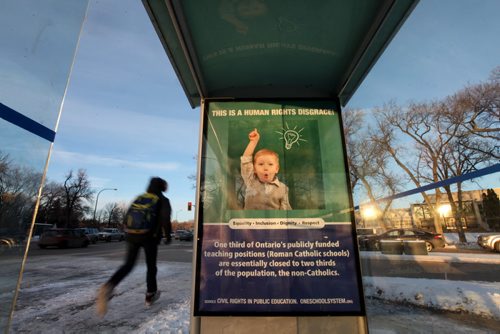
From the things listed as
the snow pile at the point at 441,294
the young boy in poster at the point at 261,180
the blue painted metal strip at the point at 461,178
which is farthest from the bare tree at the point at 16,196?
the snow pile at the point at 441,294

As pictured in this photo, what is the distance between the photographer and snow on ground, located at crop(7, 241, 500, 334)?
154 inches

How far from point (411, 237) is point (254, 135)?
7.79 meters

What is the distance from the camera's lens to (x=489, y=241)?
8.43m

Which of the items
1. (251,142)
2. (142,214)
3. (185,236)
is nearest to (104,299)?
(142,214)

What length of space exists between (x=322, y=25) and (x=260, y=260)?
233 centimetres

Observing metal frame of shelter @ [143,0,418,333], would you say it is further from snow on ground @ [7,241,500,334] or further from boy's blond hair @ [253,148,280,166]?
snow on ground @ [7,241,500,334]

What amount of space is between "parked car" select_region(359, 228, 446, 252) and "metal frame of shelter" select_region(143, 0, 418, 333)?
484 cm

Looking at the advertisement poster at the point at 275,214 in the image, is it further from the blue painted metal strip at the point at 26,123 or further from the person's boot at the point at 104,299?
the blue painted metal strip at the point at 26,123

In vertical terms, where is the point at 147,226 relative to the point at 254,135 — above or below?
below

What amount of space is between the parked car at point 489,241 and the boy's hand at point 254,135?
25.5ft

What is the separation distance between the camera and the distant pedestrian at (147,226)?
2.84m

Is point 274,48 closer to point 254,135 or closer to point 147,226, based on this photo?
point 254,135

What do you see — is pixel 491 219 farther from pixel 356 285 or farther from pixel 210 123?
pixel 210 123

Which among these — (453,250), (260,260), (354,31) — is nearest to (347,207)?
(260,260)
